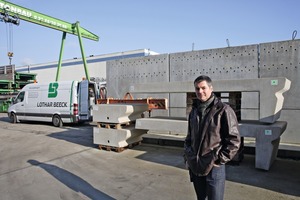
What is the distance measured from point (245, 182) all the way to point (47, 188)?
11.9 ft

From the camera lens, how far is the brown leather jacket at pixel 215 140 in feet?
7.25

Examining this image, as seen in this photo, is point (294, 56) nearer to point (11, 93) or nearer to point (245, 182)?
point (245, 182)

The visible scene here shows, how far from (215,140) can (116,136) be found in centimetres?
450

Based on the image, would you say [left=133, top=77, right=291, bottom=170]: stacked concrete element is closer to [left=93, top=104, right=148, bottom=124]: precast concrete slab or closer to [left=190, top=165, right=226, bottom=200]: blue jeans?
[left=93, top=104, right=148, bottom=124]: precast concrete slab

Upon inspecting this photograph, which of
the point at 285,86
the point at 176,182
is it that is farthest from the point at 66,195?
the point at 285,86

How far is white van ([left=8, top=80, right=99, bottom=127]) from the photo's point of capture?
11.1 meters

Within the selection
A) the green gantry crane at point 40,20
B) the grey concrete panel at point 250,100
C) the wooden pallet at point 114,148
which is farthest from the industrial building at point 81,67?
the grey concrete panel at point 250,100

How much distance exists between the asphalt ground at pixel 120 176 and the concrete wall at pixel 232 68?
249 cm

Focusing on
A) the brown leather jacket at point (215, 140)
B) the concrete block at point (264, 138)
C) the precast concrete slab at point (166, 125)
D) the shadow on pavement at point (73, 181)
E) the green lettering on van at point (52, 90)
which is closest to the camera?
the brown leather jacket at point (215, 140)

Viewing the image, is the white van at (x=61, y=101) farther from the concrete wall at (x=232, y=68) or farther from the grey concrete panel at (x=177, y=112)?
the grey concrete panel at (x=177, y=112)

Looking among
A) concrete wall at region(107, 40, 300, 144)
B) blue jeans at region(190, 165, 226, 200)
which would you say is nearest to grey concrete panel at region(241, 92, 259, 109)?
concrete wall at region(107, 40, 300, 144)

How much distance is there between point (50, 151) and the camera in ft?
21.9

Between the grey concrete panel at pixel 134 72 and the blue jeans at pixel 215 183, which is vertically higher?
the grey concrete panel at pixel 134 72

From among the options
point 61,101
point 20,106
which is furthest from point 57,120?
point 20,106
